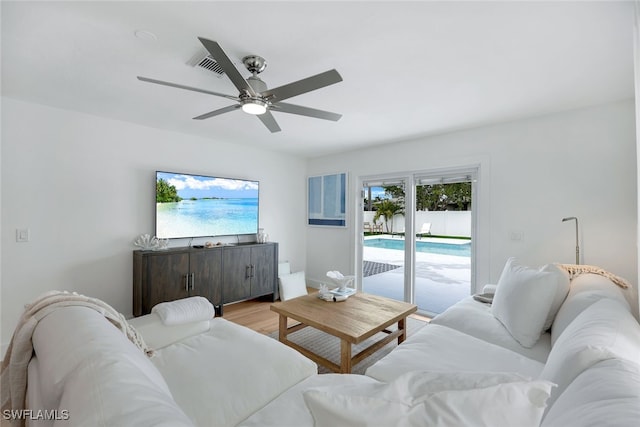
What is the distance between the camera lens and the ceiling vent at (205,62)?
1.74 metres

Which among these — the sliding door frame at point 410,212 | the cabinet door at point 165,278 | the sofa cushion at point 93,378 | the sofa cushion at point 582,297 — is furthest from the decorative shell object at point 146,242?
the sofa cushion at point 582,297

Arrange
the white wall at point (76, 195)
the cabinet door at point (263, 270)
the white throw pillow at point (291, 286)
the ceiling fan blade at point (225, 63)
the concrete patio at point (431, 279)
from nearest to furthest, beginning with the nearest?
the ceiling fan blade at point (225, 63), the white wall at point (76, 195), the white throw pillow at point (291, 286), the concrete patio at point (431, 279), the cabinet door at point (263, 270)

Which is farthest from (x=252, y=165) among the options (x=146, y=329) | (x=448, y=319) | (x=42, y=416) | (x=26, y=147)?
(x=42, y=416)

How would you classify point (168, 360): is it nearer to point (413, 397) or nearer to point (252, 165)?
point (413, 397)

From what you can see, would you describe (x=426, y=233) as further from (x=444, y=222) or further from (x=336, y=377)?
(x=336, y=377)

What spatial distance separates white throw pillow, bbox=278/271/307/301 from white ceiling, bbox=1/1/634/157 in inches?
72.8

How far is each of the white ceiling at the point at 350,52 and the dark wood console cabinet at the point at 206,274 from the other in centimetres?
163

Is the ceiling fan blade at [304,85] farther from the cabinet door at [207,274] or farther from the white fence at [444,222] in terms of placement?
the white fence at [444,222]

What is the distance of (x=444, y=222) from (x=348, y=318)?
7.06 ft

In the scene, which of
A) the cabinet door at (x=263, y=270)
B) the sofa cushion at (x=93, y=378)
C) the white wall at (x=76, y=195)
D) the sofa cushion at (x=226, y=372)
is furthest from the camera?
the cabinet door at (x=263, y=270)

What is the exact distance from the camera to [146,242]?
10.3 feet

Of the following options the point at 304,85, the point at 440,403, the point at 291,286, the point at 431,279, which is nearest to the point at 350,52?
the point at 304,85

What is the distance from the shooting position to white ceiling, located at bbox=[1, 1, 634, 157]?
1396mm

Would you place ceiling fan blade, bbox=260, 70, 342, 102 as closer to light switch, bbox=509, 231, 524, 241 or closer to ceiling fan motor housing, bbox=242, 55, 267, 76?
ceiling fan motor housing, bbox=242, 55, 267, 76
